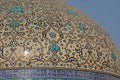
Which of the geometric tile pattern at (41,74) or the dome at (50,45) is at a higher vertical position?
the dome at (50,45)

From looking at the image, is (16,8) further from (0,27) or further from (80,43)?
(80,43)

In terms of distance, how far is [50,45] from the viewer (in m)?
7.14

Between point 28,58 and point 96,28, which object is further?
point 96,28

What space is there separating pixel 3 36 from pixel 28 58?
0.56m

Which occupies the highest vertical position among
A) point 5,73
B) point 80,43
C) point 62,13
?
point 62,13

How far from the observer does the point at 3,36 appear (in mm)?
7195

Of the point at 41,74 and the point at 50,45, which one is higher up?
the point at 50,45

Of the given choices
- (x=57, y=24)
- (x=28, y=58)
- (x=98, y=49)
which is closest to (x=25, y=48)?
(x=28, y=58)

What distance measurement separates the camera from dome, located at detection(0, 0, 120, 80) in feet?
23.0

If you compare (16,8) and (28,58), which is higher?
(16,8)

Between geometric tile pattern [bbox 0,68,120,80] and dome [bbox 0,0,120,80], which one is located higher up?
dome [bbox 0,0,120,80]

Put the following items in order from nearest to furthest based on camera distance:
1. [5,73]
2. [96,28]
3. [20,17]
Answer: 1. [5,73]
2. [20,17]
3. [96,28]

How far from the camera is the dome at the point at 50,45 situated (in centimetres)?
700

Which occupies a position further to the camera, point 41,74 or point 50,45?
point 50,45
